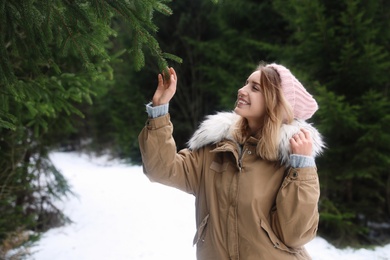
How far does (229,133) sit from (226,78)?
810 centimetres

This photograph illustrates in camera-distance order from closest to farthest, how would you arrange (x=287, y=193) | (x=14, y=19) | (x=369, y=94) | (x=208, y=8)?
1. (x=287, y=193)
2. (x=14, y=19)
3. (x=369, y=94)
4. (x=208, y=8)

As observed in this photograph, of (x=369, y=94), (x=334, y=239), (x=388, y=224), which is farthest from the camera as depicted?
(x=388, y=224)

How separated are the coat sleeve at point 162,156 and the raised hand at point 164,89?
0.08 meters

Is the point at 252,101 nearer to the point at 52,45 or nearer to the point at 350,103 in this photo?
the point at 52,45

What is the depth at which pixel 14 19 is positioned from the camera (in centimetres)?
233

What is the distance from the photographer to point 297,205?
1.73m

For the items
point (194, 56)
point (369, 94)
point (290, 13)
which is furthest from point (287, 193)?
point (194, 56)

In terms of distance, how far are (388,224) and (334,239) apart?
5.02 feet

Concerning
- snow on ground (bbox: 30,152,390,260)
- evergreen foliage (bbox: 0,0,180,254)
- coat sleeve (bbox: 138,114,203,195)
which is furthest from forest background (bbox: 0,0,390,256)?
snow on ground (bbox: 30,152,390,260)

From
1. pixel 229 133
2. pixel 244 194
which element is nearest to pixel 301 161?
pixel 244 194

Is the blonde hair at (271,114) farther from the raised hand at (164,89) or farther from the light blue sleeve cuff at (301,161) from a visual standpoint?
the raised hand at (164,89)

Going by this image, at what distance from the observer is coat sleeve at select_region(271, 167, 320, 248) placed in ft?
5.72

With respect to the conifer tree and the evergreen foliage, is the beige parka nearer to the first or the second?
the evergreen foliage

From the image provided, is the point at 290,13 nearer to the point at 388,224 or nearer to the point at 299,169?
the point at 388,224
